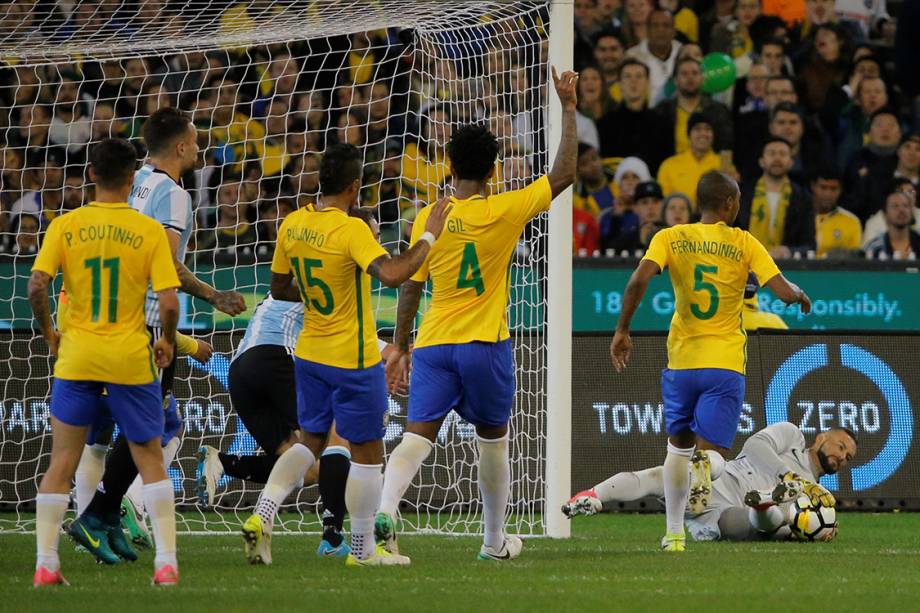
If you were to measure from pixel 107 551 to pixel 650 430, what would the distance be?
4.99m

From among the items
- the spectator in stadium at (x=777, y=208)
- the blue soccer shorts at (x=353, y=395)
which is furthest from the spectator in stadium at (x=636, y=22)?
the blue soccer shorts at (x=353, y=395)

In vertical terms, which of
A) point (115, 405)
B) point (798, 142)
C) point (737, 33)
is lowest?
point (115, 405)

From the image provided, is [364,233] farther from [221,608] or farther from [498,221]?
[221,608]

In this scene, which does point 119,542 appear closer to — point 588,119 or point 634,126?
point 588,119

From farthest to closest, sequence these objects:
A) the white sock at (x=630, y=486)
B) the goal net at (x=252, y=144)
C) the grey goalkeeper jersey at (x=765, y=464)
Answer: the goal net at (x=252, y=144)
the grey goalkeeper jersey at (x=765, y=464)
the white sock at (x=630, y=486)

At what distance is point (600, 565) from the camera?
756cm

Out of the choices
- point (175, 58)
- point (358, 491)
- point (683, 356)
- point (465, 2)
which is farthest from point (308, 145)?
point (358, 491)

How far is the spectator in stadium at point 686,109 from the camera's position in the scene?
16.7 metres

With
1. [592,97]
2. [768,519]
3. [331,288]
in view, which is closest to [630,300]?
[768,519]

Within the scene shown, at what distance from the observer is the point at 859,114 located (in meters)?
17.4

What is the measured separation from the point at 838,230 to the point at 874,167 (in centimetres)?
123

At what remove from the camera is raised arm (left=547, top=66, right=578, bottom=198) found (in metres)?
7.46

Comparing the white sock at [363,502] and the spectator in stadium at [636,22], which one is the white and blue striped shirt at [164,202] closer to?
the white sock at [363,502]

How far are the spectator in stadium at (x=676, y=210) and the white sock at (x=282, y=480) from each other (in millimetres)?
8268
